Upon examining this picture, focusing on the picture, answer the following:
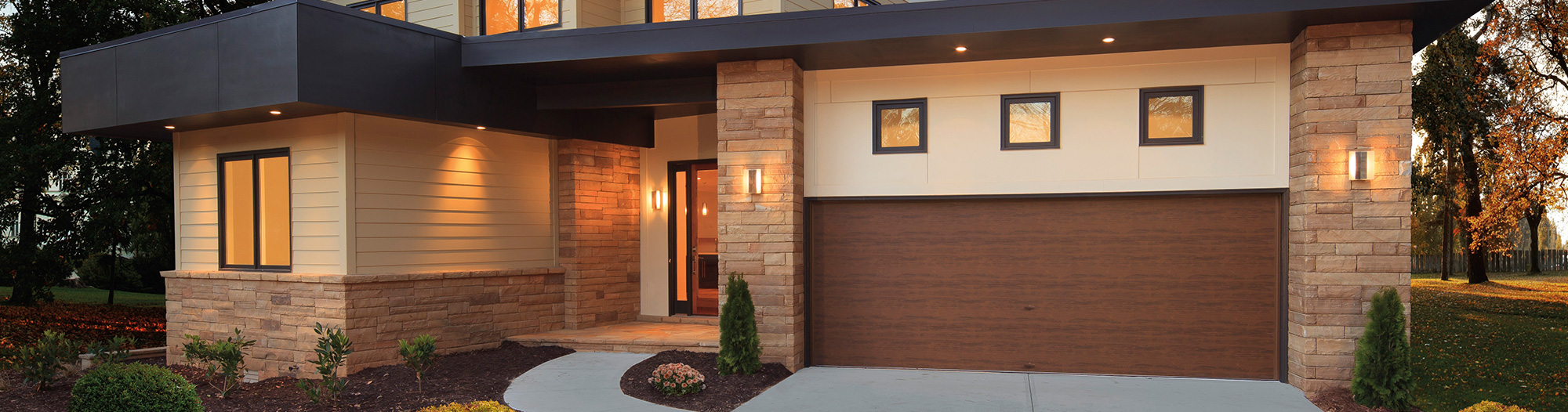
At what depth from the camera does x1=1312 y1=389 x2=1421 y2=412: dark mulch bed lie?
6371 mm

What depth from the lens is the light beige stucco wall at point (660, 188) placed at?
35.3ft

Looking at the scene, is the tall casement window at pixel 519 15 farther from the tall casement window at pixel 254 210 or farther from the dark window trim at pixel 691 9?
the tall casement window at pixel 254 210

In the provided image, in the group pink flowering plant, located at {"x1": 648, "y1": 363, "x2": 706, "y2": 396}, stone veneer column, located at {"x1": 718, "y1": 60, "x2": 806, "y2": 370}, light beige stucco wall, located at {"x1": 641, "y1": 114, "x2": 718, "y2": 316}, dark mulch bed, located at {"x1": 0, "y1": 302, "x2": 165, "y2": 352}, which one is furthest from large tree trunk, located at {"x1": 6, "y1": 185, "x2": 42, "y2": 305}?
pink flowering plant, located at {"x1": 648, "y1": 363, "x2": 706, "y2": 396}

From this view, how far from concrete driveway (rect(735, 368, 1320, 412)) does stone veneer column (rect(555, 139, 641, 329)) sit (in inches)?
140

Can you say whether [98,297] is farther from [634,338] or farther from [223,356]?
[634,338]

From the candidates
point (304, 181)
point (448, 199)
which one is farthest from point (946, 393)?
point (304, 181)

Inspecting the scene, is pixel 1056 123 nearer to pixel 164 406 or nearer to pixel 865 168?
pixel 865 168

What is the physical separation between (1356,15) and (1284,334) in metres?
2.68

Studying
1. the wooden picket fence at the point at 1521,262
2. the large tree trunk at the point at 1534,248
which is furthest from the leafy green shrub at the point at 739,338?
the wooden picket fence at the point at 1521,262

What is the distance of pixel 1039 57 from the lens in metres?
7.76

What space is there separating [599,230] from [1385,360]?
8012 millimetres

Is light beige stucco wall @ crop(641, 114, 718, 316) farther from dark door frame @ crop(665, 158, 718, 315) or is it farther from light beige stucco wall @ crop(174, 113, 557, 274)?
light beige stucco wall @ crop(174, 113, 557, 274)

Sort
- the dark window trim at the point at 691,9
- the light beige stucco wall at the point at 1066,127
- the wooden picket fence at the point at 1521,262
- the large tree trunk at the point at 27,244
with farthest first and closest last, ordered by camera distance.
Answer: the wooden picket fence at the point at 1521,262
the large tree trunk at the point at 27,244
the dark window trim at the point at 691,9
the light beige stucco wall at the point at 1066,127

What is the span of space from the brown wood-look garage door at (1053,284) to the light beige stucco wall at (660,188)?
2.94m
